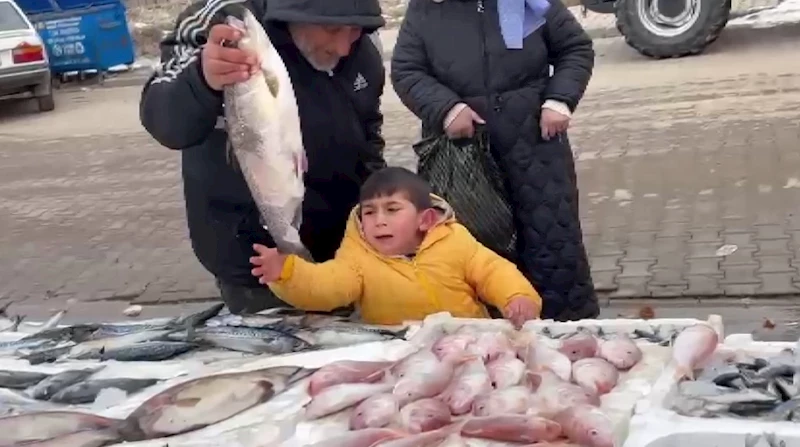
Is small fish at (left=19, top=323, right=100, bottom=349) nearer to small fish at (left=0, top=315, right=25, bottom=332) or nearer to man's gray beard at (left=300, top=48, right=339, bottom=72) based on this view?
small fish at (left=0, top=315, right=25, bottom=332)

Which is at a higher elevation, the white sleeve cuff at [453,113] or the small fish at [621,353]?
the white sleeve cuff at [453,113]

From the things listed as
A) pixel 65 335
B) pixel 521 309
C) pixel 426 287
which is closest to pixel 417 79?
pixel 426 287

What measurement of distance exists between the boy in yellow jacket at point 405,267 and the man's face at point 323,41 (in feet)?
1.40

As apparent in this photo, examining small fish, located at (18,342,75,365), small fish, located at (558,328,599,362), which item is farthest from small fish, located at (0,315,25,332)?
small fish, located at (558,328,599,362)

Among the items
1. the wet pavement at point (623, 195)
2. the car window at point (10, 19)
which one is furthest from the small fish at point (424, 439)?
the car window at point (10, 19)

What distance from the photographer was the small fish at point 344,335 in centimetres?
345

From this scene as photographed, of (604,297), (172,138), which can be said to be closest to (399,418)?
(172,138)

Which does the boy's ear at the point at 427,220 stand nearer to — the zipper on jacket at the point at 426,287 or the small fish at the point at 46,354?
the zipper on jacket at the point at 426,287

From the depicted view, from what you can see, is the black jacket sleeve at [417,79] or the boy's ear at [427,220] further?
the black jacket sleeve at [417,79]

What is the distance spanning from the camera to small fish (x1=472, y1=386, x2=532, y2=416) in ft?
Result: 8.85

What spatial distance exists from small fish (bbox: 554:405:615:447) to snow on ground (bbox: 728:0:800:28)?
1608 cm

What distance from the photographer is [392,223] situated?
13.0 ft

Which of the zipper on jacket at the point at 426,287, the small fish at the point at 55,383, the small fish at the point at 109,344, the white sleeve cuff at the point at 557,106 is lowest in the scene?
the zipper on jacket at the point at 426,287

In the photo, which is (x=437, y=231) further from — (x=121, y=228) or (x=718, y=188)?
(x=121, y=228)
